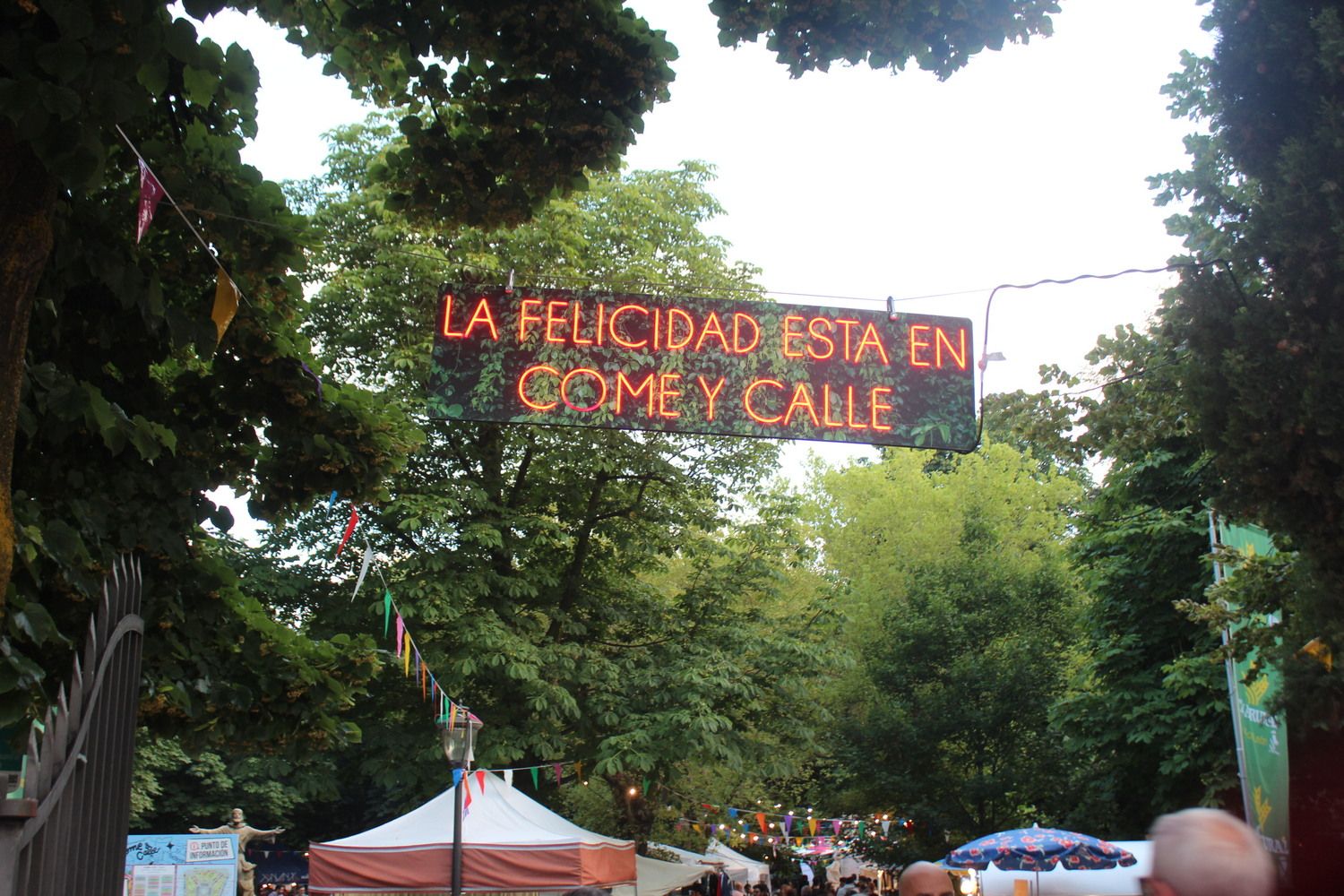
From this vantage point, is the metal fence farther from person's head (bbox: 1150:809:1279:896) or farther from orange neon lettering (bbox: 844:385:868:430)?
orange neon lettering (bbox: 844:385:868:430)

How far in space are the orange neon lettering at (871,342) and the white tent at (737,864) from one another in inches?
886

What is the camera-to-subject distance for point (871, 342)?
8.99 meters

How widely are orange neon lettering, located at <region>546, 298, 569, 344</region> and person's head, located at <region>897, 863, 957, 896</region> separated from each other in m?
5.11

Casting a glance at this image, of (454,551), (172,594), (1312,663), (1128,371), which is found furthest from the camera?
(454,551)

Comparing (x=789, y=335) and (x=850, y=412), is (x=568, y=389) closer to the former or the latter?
(x=789, y=335)

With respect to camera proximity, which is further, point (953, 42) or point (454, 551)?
point (454, 551)

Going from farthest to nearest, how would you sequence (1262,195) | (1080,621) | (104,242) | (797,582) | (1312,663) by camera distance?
(797,582)
(1080,621)
(1312,663)
(1262,195)
(104,242)

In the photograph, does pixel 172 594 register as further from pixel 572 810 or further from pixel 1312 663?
pixel 572 810

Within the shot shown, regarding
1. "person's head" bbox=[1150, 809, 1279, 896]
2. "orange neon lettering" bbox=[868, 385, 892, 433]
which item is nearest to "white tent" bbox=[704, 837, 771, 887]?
"orange neon lettering" bbox=[868, 385, 892, 433]

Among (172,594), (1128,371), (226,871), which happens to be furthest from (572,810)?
(172,594)

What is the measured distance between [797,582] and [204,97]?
29.0 metres

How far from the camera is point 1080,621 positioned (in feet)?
68.7

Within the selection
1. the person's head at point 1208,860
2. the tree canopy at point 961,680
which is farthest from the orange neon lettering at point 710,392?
the tree canopy at point 961,680

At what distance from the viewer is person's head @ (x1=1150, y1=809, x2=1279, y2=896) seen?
102 inches
